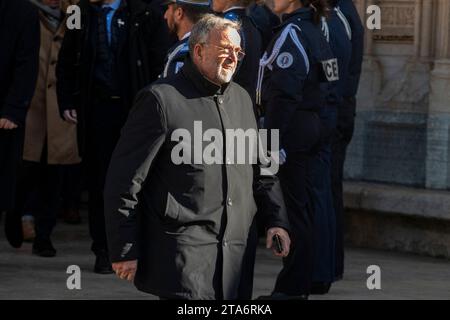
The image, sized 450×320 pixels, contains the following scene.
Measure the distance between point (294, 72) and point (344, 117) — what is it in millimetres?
1349

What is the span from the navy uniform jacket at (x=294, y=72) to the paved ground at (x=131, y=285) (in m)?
1.20

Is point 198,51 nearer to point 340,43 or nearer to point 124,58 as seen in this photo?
point 340,43

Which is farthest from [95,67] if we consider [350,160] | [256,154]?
[256,154]

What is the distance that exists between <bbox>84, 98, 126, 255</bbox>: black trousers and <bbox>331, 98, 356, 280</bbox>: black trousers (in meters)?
1.34

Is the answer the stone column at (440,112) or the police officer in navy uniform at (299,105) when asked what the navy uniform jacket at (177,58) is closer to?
the police officer in navy uniform at (299,105)

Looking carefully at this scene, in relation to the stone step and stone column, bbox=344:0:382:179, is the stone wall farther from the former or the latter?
the stone step

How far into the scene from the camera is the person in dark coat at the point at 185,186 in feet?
20.0

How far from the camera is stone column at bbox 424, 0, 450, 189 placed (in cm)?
1105

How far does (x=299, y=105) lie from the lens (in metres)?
8.67

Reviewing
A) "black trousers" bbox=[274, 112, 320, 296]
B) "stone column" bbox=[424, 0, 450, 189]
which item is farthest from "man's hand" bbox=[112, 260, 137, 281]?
"stone column" bbox=[424, 0, 450, 189]

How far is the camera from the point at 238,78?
8570 mm

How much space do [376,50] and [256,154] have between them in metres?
5.37

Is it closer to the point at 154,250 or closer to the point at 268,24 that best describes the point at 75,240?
the point at 268,24
